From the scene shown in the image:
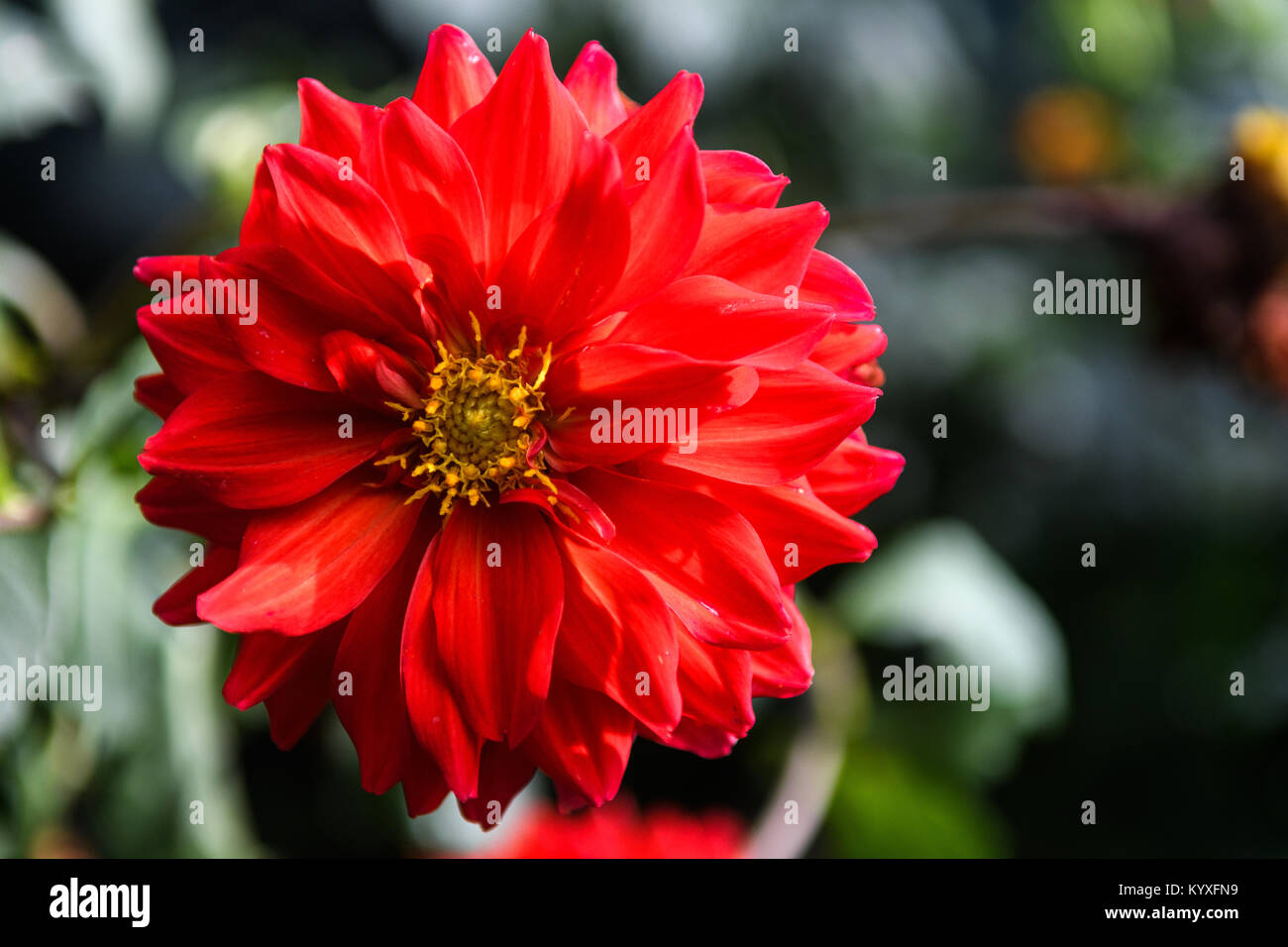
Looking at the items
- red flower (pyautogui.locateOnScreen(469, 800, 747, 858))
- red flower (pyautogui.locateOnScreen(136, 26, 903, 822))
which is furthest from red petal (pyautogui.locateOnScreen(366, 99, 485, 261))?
red flower (pyautogui.locateOnScreen(469, 800, 747, 858))

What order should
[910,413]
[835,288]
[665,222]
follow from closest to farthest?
1. [665,222]
2. [835,288]
3. [910,413]

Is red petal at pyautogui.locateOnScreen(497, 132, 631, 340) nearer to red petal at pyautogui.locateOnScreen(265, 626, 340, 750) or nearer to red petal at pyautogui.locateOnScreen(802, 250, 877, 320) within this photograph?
red petal at pyautogui.locateOnScreen(802, 250, 877, 320)

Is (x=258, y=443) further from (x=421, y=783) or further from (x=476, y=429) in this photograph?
(x=421, y=783)

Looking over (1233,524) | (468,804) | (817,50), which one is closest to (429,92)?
(468,804)

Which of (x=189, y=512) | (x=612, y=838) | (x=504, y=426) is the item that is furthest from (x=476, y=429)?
(x=612, y=838)

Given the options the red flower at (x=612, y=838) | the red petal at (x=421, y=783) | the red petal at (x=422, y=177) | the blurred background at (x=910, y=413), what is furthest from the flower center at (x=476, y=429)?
the red flower at (x=612, y=838)

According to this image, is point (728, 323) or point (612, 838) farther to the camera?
point (612, 838)
